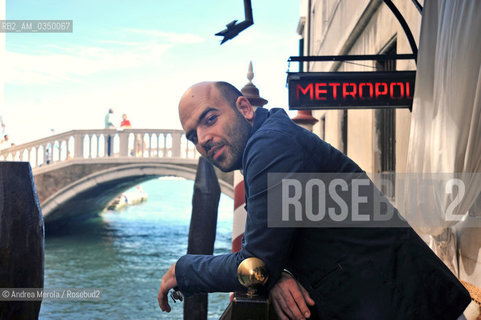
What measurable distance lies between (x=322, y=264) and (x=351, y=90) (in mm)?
2054

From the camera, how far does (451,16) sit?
227cm

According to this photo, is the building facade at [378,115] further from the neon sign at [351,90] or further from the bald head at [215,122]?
the bald head at [215,122]

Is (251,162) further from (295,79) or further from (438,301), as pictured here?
(295,79)

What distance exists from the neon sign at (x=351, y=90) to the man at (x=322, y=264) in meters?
1.91

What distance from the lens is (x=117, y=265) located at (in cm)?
1137

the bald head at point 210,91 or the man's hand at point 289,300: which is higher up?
the bald head at point 210,91

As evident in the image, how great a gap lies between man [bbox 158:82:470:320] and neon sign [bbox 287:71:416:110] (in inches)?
75.1

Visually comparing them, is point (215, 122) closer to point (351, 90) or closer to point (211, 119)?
point (211, 119)

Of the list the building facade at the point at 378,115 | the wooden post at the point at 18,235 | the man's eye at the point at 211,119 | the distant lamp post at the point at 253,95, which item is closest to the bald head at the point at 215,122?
the man's eye at the point at 211,119

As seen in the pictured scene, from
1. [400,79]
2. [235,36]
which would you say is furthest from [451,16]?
[235,36]

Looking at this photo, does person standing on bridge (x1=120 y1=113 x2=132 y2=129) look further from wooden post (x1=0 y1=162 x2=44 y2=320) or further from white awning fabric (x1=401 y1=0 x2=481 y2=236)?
white awning fabric (x1=401 y1=0 x2=481 y2=236)

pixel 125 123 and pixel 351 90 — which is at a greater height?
pixel 125 123

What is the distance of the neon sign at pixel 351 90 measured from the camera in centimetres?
292

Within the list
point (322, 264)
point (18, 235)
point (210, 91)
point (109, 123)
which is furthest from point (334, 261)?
point (109, 123)
